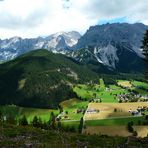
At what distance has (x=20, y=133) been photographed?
134 ft

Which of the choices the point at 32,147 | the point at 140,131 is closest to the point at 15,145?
the point at 32,147

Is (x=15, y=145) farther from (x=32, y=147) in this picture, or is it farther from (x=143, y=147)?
(x=143, y=147)

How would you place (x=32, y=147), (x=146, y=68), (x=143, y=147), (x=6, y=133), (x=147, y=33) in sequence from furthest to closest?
1. (x=146, y=68)
2. (x=147, y=33)
3. (x=6, y=133)
4. (x=143, y=147)
5. (x=32, y=147)

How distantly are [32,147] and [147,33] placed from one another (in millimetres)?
49878

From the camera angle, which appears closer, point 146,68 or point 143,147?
point 143,147

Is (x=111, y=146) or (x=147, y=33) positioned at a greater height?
(x=147, y=33)

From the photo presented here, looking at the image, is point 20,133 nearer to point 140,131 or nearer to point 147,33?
point 147,33

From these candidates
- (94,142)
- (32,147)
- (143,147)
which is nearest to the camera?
(32,147)

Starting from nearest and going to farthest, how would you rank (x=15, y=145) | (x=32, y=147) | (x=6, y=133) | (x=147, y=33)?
1. (x=32, y=147)
2. (x=15, y=145)
3. (x=6, y=133)
4. (x=147, y=33)

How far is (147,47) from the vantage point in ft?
245

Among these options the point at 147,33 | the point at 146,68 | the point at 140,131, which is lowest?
the point at 140,131

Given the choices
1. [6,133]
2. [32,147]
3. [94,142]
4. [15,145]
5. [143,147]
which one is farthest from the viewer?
[6,133]

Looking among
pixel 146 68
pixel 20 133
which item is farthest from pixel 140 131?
pixel 20 133

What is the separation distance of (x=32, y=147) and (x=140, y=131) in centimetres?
17704
